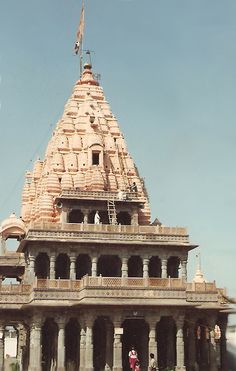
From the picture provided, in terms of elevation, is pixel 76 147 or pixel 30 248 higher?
pixel 76 147

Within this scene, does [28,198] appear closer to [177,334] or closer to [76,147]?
[76,147]

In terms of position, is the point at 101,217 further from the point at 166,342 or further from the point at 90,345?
the point at 90,345

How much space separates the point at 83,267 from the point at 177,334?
10.6m

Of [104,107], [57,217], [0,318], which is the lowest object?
[0,318]

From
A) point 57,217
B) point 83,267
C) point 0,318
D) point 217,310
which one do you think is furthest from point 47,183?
point 217,310

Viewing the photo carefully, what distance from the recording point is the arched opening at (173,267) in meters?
55.2

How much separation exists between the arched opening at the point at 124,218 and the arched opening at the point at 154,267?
363 centimetres

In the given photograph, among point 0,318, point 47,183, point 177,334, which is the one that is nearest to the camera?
point 177,334

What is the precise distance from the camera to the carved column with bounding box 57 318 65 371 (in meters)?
45.6

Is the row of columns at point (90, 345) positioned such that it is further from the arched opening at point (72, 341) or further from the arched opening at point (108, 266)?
the arched opening at point (108, 266)

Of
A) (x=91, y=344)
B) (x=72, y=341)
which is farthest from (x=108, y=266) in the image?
(x=91, y=344)

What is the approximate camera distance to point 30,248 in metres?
51.0

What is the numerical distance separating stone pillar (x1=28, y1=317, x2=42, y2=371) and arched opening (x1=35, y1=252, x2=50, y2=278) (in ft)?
20.7

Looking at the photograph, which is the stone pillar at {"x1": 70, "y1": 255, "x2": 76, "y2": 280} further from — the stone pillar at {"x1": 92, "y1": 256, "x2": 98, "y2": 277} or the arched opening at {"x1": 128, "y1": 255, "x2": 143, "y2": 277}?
the arched opening at {"x1": 128, "y1": 255, "x2": 143, "y2": 277}
